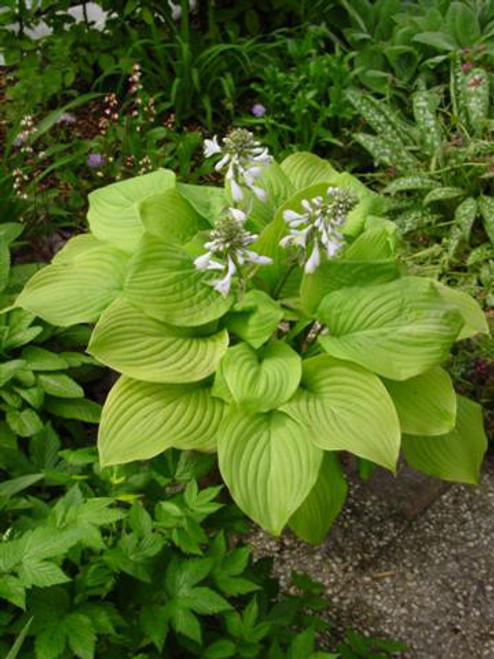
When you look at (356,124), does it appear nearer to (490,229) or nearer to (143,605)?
(490,229)

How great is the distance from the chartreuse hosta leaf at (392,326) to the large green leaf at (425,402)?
0.45 ft

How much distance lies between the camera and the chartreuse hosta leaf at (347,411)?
1.89m

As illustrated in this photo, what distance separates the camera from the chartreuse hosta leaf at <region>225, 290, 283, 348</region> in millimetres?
2025

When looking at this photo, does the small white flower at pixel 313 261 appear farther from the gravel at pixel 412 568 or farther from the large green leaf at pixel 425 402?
Answer: the gravel at pixel 412 568

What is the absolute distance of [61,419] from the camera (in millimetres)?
2611

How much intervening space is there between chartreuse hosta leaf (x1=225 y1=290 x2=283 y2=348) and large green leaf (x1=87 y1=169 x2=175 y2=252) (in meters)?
0.34

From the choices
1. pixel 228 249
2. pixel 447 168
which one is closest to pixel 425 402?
pixel 228 249

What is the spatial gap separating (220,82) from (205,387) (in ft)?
7.73

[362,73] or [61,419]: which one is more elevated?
[362,73]

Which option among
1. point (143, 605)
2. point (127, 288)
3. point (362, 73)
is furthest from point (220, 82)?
point (143, 605)

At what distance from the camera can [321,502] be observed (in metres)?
2.12

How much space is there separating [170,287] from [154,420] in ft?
0.99

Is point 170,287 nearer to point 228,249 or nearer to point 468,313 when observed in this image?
point 228,249

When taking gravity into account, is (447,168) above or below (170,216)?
below
